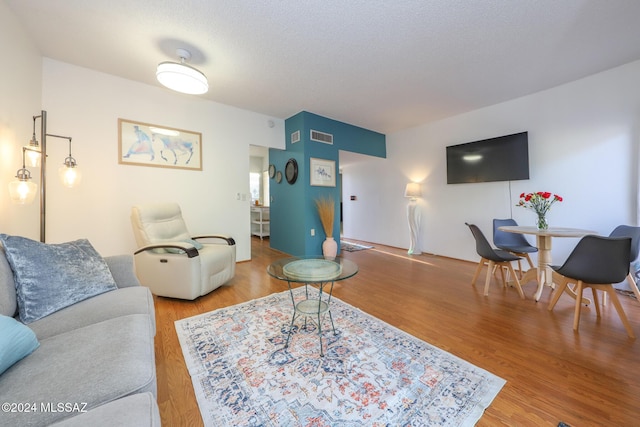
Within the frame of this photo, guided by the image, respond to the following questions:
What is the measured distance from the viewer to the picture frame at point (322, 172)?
4.03 metres

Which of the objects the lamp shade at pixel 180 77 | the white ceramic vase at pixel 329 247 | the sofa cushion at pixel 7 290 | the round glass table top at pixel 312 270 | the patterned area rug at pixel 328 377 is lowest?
the patterned area rug at pixel 328 377

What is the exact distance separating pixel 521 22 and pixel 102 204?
4582mm

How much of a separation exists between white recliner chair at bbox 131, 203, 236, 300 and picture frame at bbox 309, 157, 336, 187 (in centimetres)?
194

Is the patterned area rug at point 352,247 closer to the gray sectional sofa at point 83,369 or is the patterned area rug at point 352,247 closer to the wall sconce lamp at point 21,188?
the gray sectional sofa at point 83,369

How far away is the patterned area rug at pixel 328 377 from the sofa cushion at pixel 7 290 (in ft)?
2.84

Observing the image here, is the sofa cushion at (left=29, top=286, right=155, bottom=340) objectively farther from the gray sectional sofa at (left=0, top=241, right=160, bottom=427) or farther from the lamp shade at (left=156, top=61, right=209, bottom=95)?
the lamp shade at (left=156, top=61, right=209, bottom=95)

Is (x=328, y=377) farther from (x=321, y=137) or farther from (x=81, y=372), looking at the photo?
(x=321, y=137)

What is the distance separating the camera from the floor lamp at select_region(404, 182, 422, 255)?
4500 millimetres

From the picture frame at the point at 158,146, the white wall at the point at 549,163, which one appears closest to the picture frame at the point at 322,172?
the white wall at the point at 549,163

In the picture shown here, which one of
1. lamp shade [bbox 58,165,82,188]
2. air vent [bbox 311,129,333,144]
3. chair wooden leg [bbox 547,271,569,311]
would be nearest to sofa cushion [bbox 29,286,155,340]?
lamp shade [bbox 58,165,82,188]

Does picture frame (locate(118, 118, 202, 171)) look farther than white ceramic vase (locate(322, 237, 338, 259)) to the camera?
No

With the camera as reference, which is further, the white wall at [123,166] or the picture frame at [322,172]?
the picture frame at [322,172]

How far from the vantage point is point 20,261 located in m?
1.21

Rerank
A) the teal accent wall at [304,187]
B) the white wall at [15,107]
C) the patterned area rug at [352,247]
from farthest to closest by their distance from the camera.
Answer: the patterned area rug at [352,247], the teal accent wall at [304,187], the white wall at [15,107]
